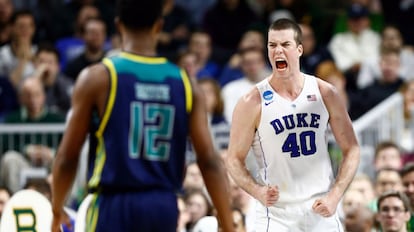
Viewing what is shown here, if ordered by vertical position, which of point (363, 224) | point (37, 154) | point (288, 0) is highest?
point (288, 0)

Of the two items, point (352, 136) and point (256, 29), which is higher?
point (256, 29)

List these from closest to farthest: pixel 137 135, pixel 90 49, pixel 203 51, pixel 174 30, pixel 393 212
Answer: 1. pixel 137 135
2. pixel 393 212
3. pixel 90 49
4. pixel 203 51
5. pixel 174 30

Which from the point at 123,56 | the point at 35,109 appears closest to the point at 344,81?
the point at 35,109

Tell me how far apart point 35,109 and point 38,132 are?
44 centimetres

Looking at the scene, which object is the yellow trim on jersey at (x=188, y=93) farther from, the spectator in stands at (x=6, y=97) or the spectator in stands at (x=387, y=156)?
the spectator in stands at (x=6, y=97)

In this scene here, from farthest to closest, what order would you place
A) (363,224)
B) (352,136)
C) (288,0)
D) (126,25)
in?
(288,0) → (363,224) → (352,136) → (126,25)

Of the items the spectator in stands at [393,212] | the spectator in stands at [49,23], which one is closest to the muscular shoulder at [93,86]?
the spectator in stands at [393,212]

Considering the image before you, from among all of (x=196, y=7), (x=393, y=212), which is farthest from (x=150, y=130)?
(x=196, y=7)

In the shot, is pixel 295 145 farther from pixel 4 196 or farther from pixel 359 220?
pixel 4 196

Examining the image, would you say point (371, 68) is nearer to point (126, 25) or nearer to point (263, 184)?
point (263, 184)

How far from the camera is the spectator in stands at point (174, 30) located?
64.3ft

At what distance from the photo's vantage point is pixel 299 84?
10.5m

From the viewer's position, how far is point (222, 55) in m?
19.7

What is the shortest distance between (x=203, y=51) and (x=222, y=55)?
2.18 ft
